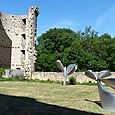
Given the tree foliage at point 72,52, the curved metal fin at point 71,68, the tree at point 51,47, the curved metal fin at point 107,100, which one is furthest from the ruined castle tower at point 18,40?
the curved metal fin at point 107,100

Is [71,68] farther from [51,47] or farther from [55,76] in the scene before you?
[51,47]

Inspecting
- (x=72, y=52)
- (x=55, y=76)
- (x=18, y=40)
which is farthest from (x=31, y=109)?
(x=72, y=52)

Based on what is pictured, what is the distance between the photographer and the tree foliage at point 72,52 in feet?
156

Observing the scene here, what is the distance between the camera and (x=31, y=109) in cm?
1102

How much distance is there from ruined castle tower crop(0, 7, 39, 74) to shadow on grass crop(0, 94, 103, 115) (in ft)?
77.2

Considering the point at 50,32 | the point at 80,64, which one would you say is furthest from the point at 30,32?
the point at 50,32

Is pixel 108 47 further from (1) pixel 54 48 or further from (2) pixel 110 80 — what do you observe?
(2) pixel 110 80

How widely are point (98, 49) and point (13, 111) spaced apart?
4348 centimetres

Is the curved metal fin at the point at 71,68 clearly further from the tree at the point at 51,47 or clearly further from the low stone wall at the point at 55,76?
the tree at the point at 51,47

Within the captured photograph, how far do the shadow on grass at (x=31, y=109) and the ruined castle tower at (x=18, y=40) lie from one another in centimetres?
2352

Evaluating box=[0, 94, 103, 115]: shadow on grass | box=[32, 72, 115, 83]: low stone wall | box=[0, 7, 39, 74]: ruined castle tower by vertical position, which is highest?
box=[0, 7, 39, 74]: ruined castle tower

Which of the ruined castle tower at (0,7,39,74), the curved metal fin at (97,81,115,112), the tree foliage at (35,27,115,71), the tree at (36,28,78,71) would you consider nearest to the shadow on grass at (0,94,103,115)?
the curved metal fin at (97,81,115,112)

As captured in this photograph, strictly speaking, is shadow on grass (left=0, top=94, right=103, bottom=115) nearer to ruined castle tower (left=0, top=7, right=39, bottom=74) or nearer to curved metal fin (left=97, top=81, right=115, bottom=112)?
curved metal fin (left=97, top=81, right=115, bottom=112)

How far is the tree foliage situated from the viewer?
47562mm
